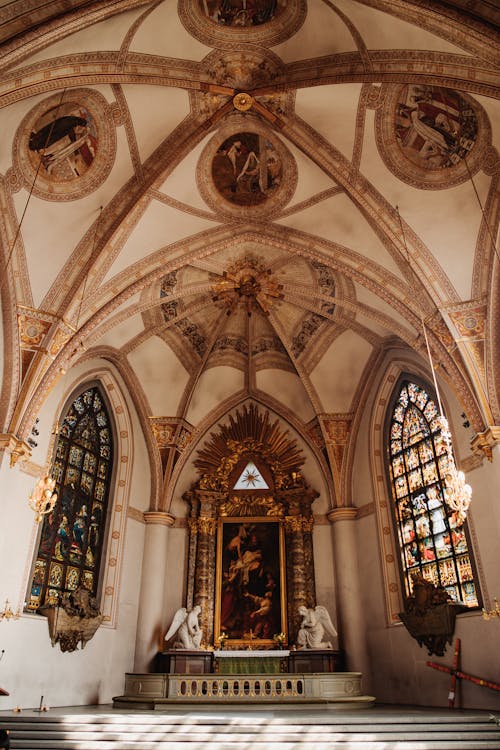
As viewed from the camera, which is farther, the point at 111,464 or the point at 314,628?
the point at 111,464

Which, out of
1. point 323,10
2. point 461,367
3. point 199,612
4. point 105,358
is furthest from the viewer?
point 105,358

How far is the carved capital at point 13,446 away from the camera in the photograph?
11.1 meters

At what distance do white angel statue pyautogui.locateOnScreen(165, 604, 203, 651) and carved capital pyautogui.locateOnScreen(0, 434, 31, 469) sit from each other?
6.21m

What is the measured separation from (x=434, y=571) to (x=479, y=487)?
102 inches

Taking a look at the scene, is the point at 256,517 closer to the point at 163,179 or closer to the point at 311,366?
the point at 311,366

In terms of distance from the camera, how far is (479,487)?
11.8 metres

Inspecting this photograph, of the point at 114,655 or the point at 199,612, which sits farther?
the point at 199,612

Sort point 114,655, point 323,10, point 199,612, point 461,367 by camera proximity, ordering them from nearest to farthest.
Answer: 1. point 323,10
2. point 461,367
3. point 114,655
4. point 199,612

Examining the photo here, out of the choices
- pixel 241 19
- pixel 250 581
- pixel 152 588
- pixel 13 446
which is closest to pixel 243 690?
pixel 250 581

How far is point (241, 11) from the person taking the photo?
32.7ft

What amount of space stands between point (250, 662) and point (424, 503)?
18.8ft

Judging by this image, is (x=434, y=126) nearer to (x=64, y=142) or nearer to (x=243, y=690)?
(x=64, y=142)

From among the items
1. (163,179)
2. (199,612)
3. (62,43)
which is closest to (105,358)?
(163,179)

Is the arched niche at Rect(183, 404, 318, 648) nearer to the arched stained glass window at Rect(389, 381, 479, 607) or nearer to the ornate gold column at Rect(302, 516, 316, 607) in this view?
the ornate gold column at Rect(302, 516, 316, 607)
